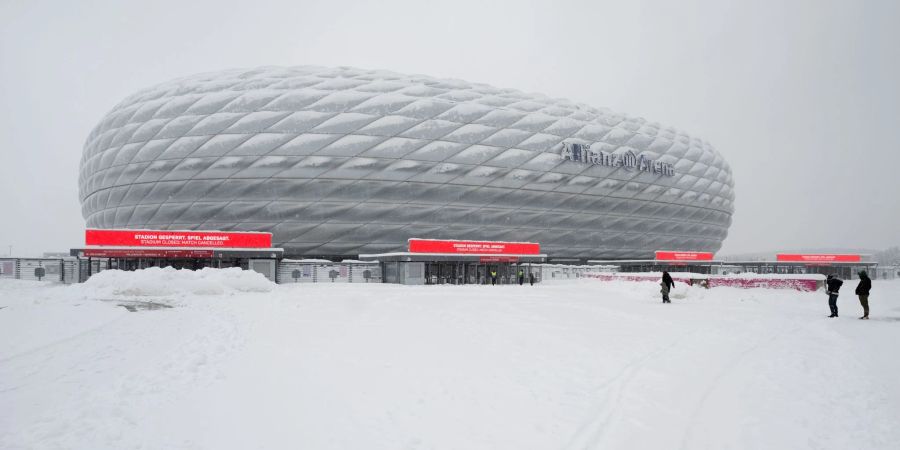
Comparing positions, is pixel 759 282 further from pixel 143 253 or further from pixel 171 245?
pixel 143 253

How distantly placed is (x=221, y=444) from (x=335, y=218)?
131 ft

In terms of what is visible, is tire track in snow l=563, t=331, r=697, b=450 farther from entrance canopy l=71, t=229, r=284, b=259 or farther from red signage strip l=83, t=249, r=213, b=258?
red signage strip l=83, t=249, r=213, b=258

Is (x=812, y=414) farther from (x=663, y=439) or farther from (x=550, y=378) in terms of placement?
(x=550, y=378)

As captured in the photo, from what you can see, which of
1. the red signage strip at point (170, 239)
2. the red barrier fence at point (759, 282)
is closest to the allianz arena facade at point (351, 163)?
the red signage strip at point (170, 239)

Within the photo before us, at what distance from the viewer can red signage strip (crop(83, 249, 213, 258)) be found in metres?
30.1

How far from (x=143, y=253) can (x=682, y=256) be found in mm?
50756

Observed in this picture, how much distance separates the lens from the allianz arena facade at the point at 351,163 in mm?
43500

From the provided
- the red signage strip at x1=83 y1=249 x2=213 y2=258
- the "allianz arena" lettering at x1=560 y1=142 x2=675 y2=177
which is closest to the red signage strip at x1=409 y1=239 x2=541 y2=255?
the red signage strip at x1=83 y1=249 x2=213 y2=258

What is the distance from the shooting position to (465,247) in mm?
36406

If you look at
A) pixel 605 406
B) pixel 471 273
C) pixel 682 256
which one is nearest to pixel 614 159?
pixel 682 256

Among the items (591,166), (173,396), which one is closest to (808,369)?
(173,396)

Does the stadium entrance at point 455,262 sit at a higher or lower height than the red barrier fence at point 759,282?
higher

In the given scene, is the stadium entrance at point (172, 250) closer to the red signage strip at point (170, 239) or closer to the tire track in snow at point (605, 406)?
the red signage strip at point (170, 239)

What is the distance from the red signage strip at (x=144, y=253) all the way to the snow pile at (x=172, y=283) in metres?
10.3
